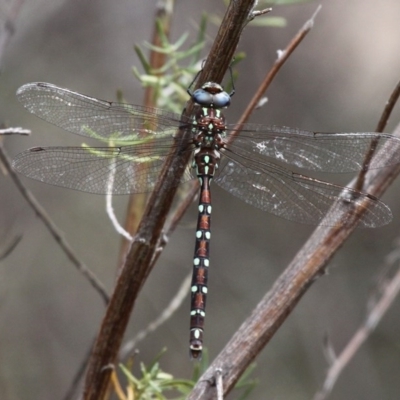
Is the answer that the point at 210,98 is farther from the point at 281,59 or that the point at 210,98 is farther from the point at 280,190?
the point at 280,190

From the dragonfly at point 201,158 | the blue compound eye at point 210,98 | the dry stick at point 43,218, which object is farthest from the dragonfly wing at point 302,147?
the dry stick at point 43,218

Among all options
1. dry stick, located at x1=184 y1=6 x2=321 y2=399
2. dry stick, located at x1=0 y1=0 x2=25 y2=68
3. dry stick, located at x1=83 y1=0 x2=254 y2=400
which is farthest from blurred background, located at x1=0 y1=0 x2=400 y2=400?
dry stick, located at x1=83 y1=0 x2=254 y2=400

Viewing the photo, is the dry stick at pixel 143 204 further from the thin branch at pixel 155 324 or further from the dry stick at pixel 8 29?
the dry stick at pixel 8 29

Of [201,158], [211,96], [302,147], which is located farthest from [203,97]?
[302,147]

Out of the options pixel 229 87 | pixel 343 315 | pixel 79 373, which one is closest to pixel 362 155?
pixel 229 87

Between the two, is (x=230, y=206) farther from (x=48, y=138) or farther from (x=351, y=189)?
(x=351, y=189)

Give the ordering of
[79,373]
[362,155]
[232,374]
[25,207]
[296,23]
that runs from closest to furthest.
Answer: [232,374] → [362,155] → [79,373] → [25,207] → [296,23]
